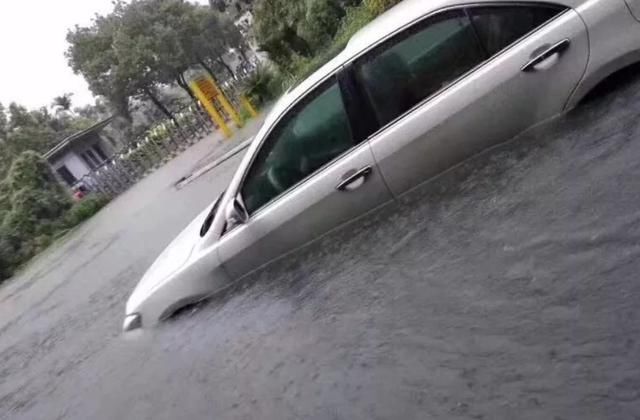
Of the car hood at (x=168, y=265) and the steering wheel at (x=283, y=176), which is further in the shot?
the car hood at (x=168, y=265)

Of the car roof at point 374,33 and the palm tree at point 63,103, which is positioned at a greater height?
the palm tree at point 63,103

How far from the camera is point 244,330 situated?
4.84 metres

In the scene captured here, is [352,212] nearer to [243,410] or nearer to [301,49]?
[243,410]

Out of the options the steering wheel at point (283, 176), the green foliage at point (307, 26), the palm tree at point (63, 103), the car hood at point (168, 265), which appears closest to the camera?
the steering wheel at point (283, 176)

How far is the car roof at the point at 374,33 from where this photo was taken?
4.09 meters

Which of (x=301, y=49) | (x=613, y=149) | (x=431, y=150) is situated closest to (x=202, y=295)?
(x=431, y=150)

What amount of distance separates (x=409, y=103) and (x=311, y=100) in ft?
2.54

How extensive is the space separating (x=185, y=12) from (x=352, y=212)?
46047 millimetres

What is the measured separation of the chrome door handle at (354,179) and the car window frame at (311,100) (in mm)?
170

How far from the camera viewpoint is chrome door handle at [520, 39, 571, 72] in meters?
3.78

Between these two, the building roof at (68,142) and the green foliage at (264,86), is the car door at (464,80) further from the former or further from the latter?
the building roof at (68,142)

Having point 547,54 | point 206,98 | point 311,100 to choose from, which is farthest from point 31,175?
point 547,54

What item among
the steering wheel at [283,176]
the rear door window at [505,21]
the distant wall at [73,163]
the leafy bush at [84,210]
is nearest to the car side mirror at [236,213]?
the steering wheel at [283,176]

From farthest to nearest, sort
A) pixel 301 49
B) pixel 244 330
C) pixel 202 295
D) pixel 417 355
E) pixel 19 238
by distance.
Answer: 1. pixel 19 238
2. pixel 301 49
3. pixel 202 295
4. pixel 244 330
5. pixel 417 355
